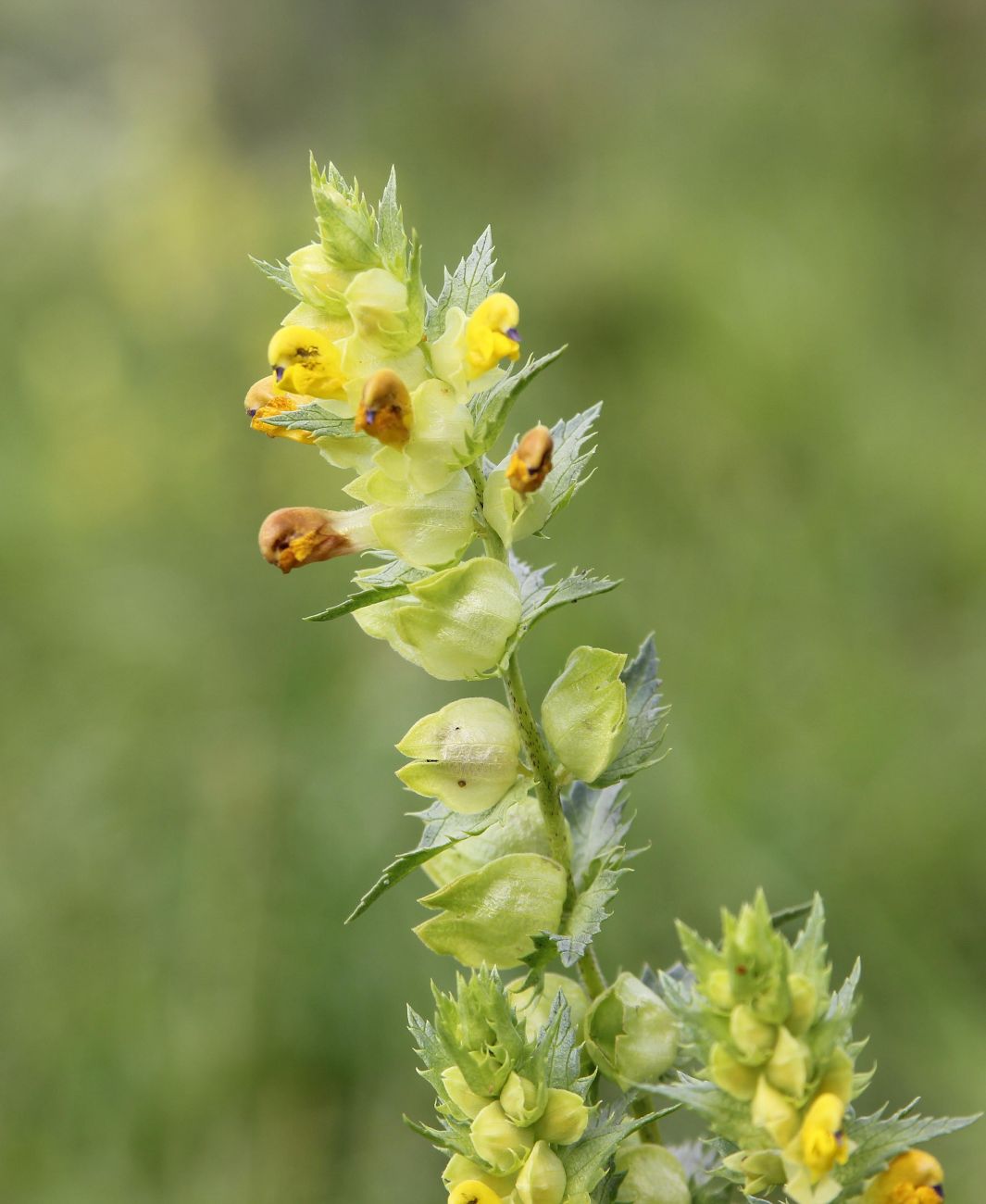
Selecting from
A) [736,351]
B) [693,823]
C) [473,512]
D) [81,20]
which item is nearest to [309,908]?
[693,823]

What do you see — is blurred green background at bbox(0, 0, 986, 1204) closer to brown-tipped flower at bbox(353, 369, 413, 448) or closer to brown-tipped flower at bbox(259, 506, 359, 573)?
brown-tipped flower at bbox(259, 506, 359, 573)

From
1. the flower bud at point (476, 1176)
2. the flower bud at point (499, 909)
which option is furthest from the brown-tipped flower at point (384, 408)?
the flower bud at point (476, 1176)

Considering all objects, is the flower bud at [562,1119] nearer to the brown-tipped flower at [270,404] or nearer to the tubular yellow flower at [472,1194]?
the tubular yellow flower at [472,1194]

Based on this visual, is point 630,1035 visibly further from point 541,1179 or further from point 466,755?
point 466,755

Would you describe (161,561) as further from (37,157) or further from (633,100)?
(633,100)

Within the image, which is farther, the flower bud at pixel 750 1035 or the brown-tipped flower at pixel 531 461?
the brown-tipped flower at pixel 531 461
